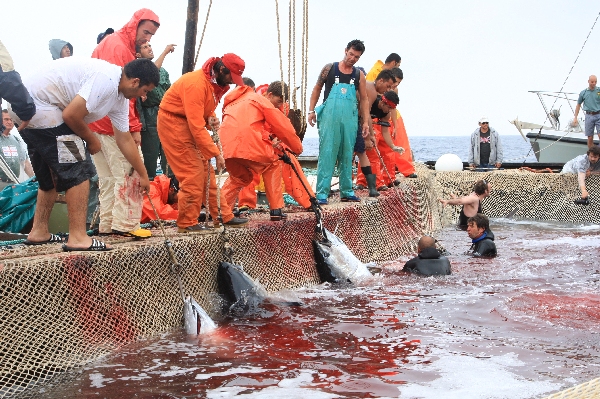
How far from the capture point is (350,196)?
9.44m

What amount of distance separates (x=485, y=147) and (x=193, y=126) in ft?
37.2

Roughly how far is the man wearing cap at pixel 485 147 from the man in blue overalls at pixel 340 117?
7.64 meters

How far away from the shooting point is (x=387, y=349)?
5.41 meters

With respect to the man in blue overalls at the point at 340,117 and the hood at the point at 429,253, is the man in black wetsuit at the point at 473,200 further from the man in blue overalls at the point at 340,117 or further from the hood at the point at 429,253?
the hood at the point at 429,253

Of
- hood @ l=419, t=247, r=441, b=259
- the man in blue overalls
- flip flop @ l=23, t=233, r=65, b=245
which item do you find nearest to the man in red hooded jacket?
flip flop @ l=23, t=233, r=65, b=245

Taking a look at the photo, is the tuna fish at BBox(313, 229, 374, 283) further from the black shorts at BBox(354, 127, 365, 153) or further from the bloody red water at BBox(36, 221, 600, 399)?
the black shorts at BBox(354, 127, 365, 153)

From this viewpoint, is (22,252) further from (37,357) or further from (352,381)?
(352,381)

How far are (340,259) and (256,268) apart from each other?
3.88 feet

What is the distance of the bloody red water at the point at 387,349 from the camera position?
14.8 ft

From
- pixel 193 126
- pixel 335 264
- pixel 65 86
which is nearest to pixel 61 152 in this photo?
pixel 65 86

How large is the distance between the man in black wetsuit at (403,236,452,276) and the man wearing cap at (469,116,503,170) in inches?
330

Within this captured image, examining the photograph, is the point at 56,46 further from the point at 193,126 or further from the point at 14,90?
the point at 14,90

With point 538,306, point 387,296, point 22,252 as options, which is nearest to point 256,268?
point 387,296

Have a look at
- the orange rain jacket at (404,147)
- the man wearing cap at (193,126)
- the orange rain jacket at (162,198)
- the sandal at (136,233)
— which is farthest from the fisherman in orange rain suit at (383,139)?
the sandal at (136,233)
